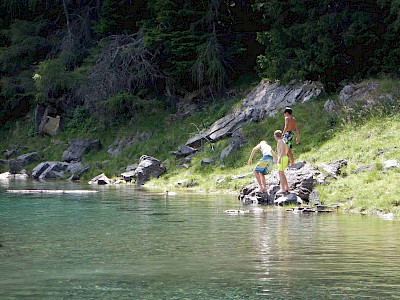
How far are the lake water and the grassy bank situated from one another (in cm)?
229

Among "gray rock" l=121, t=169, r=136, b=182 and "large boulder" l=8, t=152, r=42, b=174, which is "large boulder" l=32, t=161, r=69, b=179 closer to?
"large boulder" l=8, t=152, r=42, b=174

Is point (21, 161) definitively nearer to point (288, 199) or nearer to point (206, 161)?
point (206, 161)

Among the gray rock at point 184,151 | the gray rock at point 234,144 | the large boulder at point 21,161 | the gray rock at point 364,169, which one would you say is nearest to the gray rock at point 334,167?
the gray rock at point 364,169

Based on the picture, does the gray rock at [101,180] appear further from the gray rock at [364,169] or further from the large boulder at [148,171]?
the gray rock at [364,169]

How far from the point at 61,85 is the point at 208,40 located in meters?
9.56

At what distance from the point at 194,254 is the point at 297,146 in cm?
1659

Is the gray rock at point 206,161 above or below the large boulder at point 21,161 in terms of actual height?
below

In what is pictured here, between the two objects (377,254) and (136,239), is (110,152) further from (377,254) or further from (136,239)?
(377,254)

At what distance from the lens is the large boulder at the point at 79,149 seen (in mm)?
42031

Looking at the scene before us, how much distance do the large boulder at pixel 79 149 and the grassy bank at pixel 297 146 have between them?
54 cm

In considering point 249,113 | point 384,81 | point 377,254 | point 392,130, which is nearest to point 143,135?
point 249,113

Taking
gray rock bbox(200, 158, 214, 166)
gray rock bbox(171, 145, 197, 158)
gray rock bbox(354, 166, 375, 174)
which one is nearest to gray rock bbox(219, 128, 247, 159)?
gray rock bbox(200, 158, 214, 166)

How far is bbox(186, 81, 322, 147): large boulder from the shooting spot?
33.7m

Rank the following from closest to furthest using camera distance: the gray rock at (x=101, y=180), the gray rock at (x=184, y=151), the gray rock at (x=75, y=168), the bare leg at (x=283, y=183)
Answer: the bare leg at (x=283, y=183) < the gray rock at (x=101, y=180) < the gray rock at (x=184, y=151) < the gray rock at (x=75, y=168)
